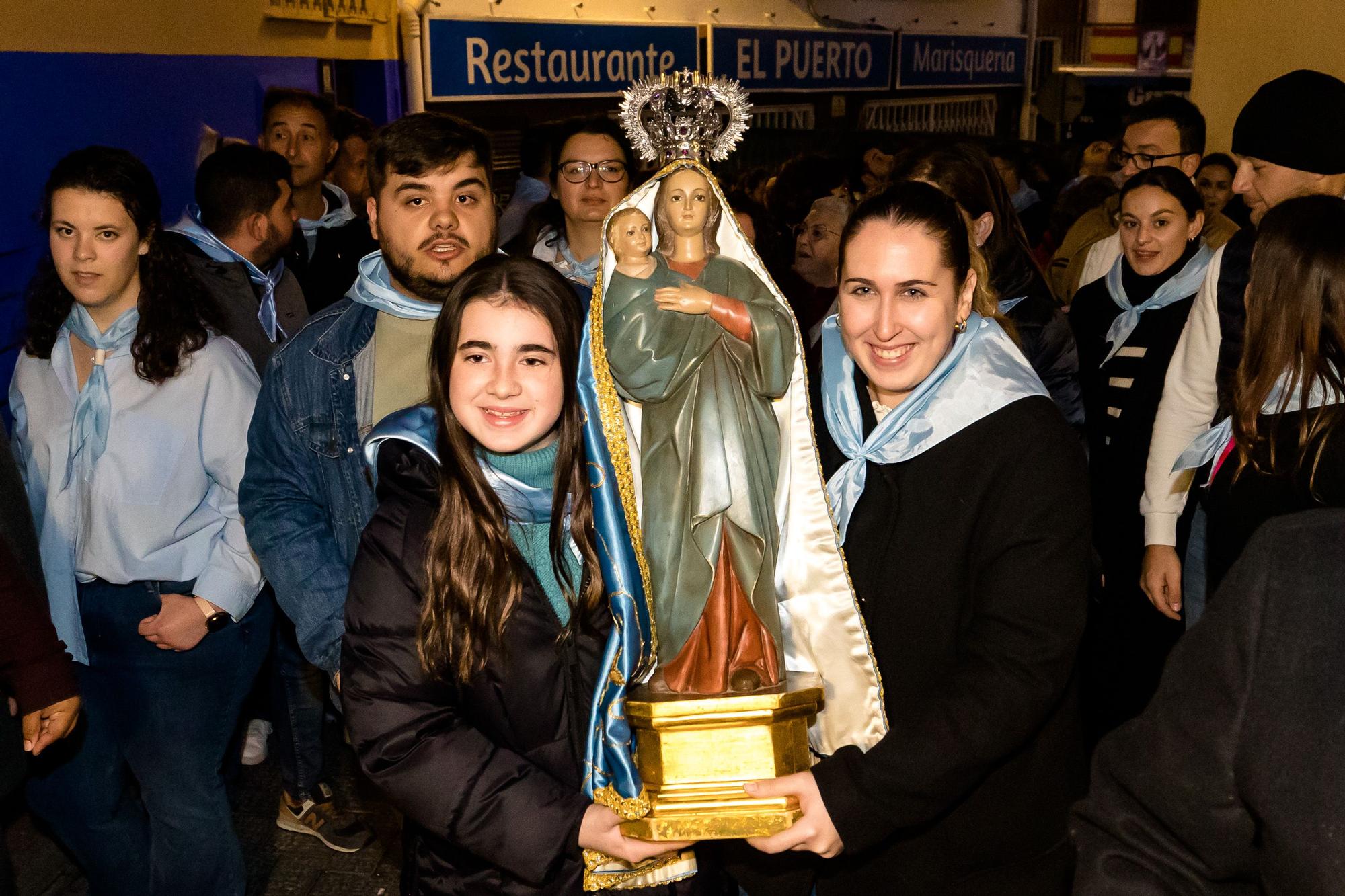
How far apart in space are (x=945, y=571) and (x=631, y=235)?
79 centimetres

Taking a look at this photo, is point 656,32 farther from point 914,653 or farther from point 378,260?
point 914,653

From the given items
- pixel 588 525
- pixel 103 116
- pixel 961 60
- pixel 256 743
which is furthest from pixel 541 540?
pixel 961 60

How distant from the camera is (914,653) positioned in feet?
7.21

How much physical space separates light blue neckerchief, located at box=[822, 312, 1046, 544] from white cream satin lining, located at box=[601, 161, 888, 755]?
0.08 meters

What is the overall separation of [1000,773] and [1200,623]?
980 mm

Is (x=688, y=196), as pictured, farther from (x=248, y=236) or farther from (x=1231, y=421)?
(x=248, y=236)

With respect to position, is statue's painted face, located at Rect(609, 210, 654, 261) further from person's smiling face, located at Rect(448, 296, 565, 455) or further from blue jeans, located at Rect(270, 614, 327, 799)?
blue jeans, located at Rect(270, 614, 327, 799)

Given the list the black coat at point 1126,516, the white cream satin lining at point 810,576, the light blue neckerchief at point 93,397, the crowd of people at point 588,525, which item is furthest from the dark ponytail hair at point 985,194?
the light blue neckerchief at point 93,397

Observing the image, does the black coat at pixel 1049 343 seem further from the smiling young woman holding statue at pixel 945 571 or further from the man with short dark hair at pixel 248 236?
the man with short dark hair at pixel 248 236

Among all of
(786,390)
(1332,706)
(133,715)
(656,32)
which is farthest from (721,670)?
(656,32)

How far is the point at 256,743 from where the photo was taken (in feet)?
15.7

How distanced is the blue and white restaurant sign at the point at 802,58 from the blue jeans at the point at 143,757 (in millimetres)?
8654

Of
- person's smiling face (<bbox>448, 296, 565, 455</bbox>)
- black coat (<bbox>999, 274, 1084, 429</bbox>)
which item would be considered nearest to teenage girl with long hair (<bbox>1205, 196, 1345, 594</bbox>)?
black coat (<bbox>999, 274, 1084, 429</bbox>)

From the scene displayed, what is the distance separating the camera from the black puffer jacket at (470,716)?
206 cm
